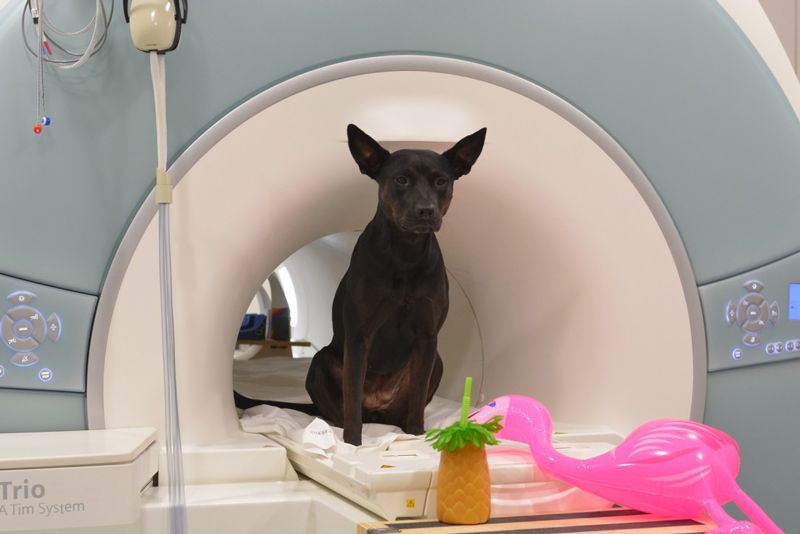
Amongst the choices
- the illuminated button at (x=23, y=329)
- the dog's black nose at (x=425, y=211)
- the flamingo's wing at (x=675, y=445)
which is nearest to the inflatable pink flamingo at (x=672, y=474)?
the flamingo's wing at (x=675, y=445)

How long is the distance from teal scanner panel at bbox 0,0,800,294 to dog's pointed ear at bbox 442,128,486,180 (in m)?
0.17

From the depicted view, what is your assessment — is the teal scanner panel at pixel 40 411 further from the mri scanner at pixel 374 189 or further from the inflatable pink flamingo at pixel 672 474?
the inflatable pink flamingo at pixel 672 474

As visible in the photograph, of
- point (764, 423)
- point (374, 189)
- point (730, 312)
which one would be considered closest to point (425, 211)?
point (374, 189)

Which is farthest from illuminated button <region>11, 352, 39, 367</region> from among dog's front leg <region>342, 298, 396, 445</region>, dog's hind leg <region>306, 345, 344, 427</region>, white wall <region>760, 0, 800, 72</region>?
white wall <region>760, 0, 800, 72</region>

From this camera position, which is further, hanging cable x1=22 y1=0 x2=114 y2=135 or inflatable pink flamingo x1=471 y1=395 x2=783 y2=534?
hanging cable x1=22 y1=0 x2=114 y2=135

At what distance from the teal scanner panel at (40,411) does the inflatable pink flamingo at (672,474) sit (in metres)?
0.79

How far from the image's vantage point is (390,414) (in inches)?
82.6

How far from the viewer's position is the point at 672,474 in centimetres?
126

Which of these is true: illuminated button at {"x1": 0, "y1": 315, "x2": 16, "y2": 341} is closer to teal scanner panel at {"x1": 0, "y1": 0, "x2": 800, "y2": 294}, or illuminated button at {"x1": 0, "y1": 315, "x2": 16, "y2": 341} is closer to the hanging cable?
teal scanner panel at {"x1": 0, "y1": 0, "x2": 800, "y2": 294}

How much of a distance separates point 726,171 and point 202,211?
0.99 m

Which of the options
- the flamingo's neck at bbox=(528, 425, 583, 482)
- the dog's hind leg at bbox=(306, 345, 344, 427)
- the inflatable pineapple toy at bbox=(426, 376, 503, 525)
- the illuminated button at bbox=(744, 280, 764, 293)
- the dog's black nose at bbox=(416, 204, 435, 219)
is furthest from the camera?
the dog's hind leg at bbox=(306, 345, 344, 427)

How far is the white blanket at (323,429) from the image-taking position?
5.34ft

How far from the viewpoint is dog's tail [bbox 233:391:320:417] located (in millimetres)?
2141

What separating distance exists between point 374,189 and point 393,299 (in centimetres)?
29
